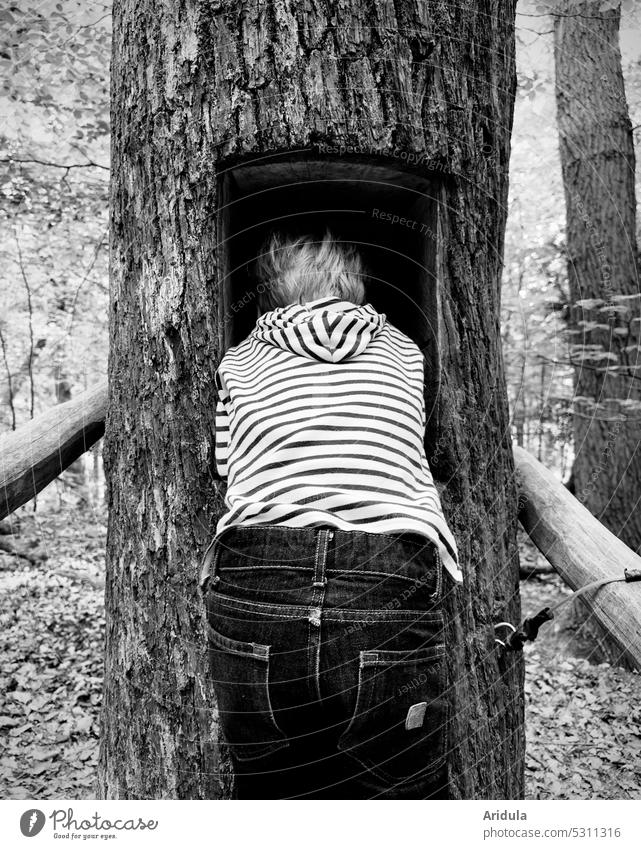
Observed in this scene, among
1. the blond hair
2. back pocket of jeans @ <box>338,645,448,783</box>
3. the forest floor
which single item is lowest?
the forest floor

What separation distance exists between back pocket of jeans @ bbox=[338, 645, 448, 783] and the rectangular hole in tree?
0.74 m

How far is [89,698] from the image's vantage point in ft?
12.9

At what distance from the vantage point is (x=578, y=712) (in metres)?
3.99

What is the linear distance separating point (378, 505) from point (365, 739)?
1.60 feet

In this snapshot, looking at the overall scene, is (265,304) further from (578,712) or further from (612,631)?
(578,712)

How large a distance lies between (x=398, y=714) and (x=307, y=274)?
45.8 inches

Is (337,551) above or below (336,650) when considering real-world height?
above

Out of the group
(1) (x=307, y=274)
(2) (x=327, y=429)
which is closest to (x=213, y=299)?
(1) (x=307, y=274)

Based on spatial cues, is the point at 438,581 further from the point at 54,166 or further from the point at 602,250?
the point at 54,166

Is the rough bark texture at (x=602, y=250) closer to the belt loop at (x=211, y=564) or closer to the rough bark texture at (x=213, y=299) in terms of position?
the rough bark texture at (x=213, y=299)

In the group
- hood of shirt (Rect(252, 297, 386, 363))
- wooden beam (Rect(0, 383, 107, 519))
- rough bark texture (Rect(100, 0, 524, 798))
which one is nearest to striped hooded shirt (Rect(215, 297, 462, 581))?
hood of shirt (Rect(252, 297, 386, 363))

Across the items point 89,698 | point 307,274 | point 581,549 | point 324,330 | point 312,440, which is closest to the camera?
point 312,440

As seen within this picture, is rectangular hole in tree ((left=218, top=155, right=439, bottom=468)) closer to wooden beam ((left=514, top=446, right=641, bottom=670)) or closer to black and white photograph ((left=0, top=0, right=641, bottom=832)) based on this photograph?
black and white photograph ((left=0, top=0, right=641, bottom=832))

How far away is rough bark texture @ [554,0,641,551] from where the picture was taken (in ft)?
15.6
